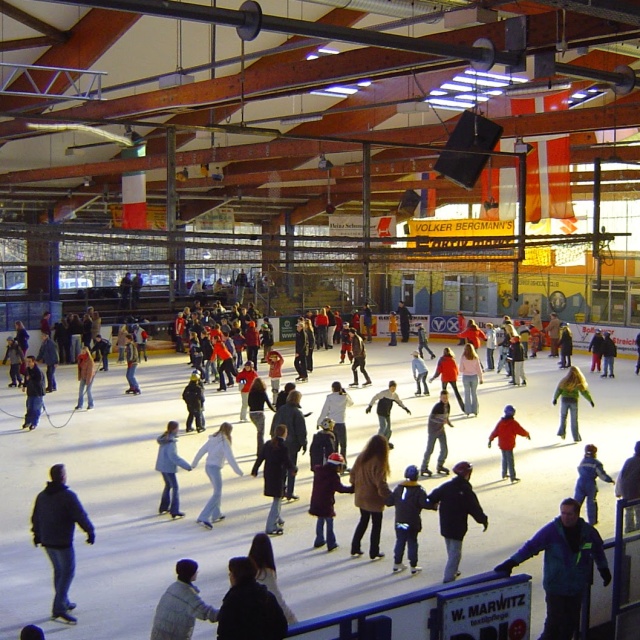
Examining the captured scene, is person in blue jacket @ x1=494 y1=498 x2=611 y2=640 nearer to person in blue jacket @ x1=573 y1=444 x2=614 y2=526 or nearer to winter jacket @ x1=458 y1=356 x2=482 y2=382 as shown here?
person in blue jacket @ x1=573 y1=444 x2=614 y2=526

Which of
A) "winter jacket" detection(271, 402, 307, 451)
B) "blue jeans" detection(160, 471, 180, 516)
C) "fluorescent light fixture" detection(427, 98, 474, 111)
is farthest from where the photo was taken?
"fluorescent light fixture" detection(427, 98, 474, 111)

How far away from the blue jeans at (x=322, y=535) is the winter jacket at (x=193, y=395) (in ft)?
15.8

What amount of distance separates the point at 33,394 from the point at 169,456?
530cm

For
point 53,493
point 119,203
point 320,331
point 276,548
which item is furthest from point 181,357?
point 53,493

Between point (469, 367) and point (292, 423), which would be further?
point (469, 367)

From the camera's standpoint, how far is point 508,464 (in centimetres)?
1130

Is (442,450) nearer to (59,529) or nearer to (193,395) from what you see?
(193,395)

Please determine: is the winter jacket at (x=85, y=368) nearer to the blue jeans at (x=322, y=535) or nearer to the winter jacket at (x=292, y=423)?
the winter jacket at (x=292, y=423)

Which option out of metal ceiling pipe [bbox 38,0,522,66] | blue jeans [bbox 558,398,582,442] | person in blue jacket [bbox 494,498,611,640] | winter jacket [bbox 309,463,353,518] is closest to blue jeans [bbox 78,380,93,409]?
blue jeans [bbox 558,398,582,442]

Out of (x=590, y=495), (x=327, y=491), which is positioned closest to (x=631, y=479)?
(x=590, y=495)

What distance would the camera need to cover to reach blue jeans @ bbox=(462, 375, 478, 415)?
15.3 metres

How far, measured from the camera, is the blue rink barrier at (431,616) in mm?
4859

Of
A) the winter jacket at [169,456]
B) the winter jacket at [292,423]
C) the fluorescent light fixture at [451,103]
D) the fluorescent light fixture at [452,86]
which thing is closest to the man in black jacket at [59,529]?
the winter jacket at [169,456]

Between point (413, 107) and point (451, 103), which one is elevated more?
point (451, 103)
